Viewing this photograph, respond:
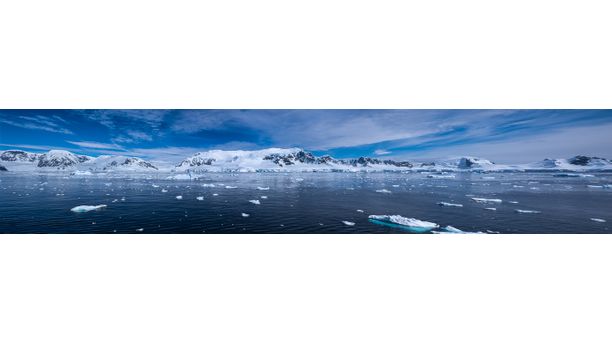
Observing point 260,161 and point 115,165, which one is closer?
point 115,165

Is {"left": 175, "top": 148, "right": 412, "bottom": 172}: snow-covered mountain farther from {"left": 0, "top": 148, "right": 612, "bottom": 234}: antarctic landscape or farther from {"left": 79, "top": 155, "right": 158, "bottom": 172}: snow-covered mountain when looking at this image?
{"left": 79, "top": 155, "right": 158, "bottom": 172}: snow-covered mountain

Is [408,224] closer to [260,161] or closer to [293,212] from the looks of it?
[293,212]

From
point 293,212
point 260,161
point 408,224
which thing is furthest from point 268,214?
point 260,161

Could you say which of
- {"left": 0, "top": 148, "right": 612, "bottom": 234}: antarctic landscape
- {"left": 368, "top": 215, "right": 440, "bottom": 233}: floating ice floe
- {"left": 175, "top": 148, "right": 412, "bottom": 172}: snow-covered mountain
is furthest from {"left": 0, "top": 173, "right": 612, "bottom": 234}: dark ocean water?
{"left": 175, "top": 148, "right": 412, "bottom": 172}: snow-covered mountain

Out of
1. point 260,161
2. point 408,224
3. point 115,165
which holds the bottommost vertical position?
point 408,224

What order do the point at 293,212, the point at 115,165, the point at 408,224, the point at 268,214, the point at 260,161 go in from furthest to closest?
1. the point at 260,161
2. the point at 115,165
3. the point at 293,212
4. the point at 268,214
5. the point at 408,224

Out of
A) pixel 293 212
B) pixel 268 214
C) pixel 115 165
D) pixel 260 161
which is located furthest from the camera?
pixel 260 161

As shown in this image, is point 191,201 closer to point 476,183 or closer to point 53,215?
point 53,215

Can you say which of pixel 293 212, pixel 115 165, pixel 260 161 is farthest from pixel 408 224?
pixel 115 165

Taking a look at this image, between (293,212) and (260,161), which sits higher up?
(260,161)

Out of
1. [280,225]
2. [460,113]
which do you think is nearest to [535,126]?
[460,113]

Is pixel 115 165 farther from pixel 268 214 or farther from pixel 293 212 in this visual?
pixel 293 212

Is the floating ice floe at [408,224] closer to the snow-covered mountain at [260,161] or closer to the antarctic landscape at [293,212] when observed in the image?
the antarctic landscape at [293,212]
